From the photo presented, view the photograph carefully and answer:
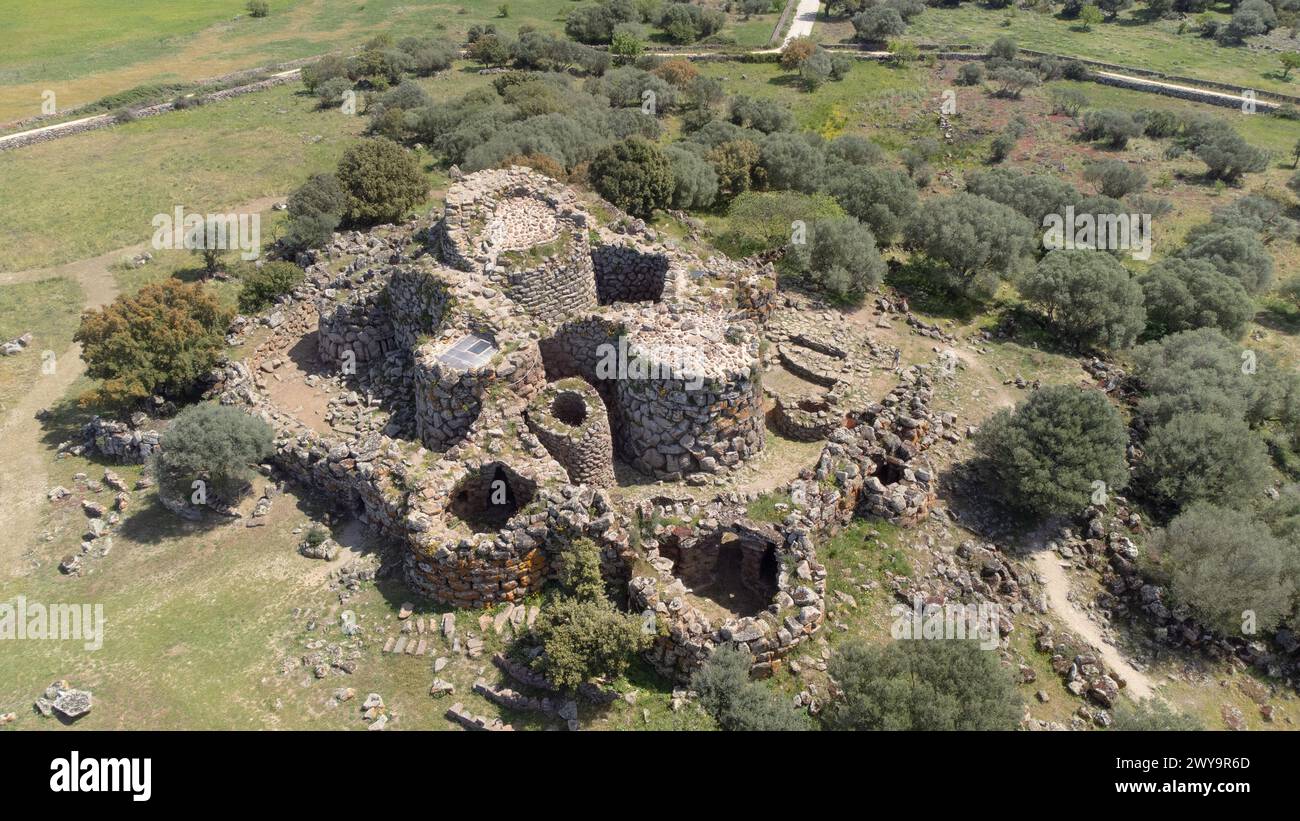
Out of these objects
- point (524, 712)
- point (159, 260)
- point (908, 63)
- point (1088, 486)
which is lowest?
point (524, 712)

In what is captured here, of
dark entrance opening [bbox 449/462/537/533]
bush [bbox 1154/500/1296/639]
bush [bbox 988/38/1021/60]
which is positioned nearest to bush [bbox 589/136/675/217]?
dark entrance opening [bbox 449/462/537/533]

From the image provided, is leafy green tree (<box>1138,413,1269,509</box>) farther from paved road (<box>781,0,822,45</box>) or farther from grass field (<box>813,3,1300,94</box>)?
paved road (<box>781,0,822,45</box>)

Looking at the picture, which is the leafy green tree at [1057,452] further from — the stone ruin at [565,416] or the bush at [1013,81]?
the bush at [1013,81]

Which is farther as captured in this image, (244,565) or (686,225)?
(686,225)

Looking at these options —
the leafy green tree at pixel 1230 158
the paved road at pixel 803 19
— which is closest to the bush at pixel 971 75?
the paved road at pixel 803 19

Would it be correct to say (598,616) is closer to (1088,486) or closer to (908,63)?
(1088,486)

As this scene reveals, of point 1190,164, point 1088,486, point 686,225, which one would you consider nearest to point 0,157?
point 686,225

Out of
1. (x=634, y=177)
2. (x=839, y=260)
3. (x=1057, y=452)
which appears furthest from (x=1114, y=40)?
(x=1057, y=452)
